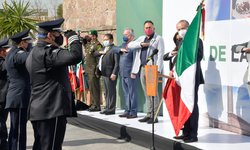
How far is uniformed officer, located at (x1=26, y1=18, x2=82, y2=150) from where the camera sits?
4.97 metres

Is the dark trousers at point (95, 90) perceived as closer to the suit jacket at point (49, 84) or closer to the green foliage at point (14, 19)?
the suit jacket at point (49, 84)

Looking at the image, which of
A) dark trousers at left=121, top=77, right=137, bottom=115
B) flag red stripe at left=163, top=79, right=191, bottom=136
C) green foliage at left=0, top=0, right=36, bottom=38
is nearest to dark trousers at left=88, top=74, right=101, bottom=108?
dark trousers at left=121, top=77, right=137, bottom=115

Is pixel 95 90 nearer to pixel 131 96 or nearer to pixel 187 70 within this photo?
pixel 131 96

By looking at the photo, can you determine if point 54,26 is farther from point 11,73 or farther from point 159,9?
point 159,9

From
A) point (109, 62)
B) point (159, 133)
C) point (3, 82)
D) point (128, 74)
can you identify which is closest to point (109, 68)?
point (109, 62)

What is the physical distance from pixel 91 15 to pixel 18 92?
6.04m

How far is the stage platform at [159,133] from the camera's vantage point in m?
6.43

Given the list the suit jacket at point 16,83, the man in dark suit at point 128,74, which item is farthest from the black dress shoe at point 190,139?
the man in dark suit at point 128,74

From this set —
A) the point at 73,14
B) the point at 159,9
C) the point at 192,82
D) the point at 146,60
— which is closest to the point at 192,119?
the point at 192,82

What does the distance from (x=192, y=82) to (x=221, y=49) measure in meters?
1.11

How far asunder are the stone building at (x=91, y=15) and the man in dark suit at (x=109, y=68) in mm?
1414

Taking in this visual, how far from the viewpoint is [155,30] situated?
30.3 feet

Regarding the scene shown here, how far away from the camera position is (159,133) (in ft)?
23.9

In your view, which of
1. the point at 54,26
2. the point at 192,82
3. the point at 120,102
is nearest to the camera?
the point at 54,26
